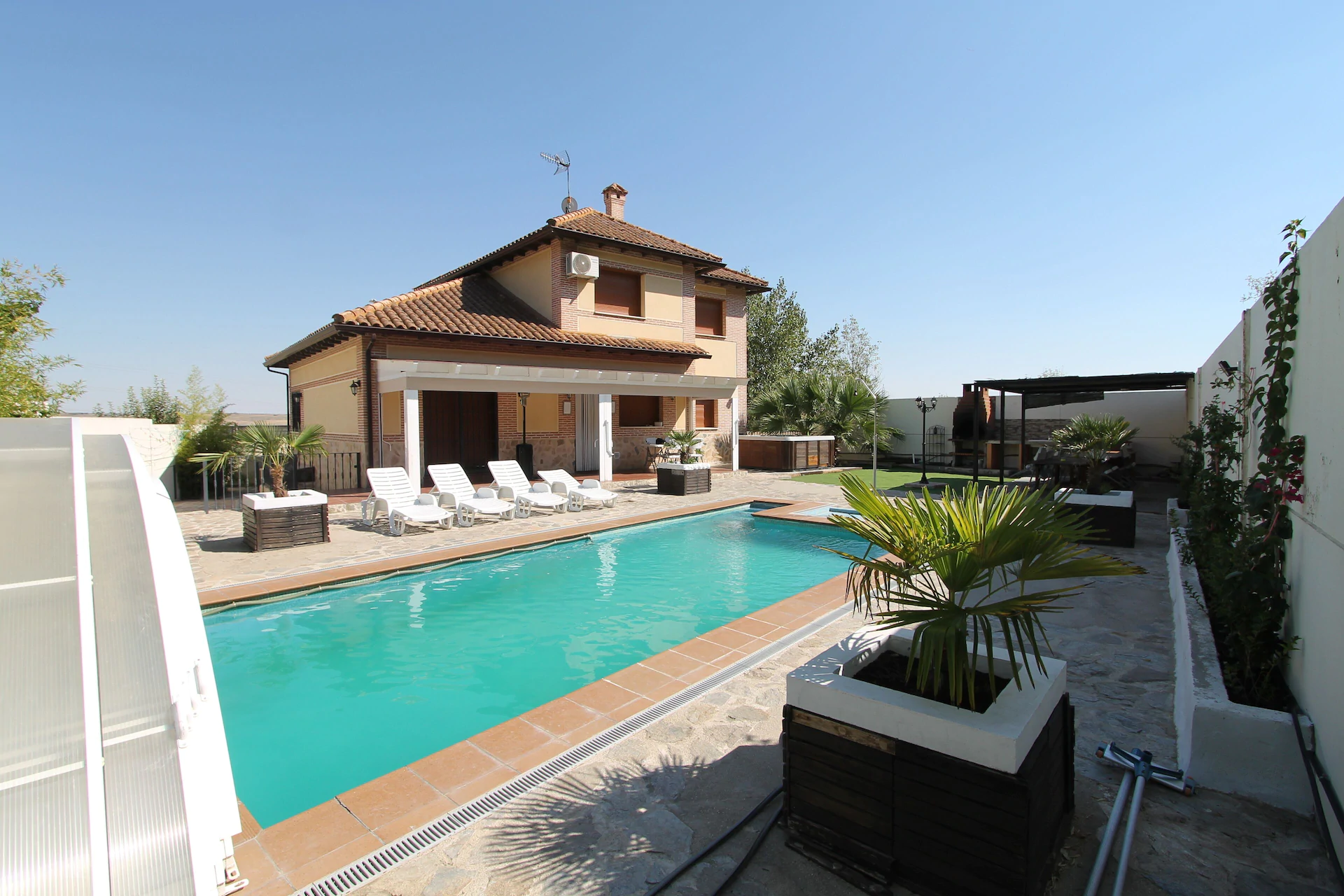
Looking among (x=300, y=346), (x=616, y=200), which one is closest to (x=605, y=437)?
(x=300, y=346)

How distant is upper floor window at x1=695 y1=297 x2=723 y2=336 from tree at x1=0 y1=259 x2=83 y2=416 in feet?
56.3

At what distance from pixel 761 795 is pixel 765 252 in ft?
88.0

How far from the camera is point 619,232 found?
20078 mm

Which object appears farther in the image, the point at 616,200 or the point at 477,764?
the point at 616,200

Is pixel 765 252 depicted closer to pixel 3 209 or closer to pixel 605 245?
pixel 605 245

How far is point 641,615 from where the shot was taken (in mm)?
7105

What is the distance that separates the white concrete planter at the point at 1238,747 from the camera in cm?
286

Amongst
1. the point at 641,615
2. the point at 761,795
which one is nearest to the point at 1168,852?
the point at 761,795

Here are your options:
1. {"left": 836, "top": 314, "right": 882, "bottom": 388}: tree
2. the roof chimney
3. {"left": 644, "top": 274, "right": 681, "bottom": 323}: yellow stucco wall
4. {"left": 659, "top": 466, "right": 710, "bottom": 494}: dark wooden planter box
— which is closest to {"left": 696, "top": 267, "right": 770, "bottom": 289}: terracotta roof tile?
{"left": 644, "top": 274, "right": 681, "bottom": 323}: yellow stucco wall

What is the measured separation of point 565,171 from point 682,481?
13554 millimetres

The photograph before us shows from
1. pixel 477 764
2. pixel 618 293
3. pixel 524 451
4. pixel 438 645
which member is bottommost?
pixel 438 645

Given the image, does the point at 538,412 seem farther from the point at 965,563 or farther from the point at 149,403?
the point at 965,563

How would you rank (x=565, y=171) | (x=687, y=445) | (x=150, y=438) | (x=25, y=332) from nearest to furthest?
(x=150, y=438) → (x=25, y=332) → (x=687, y=445) → (x=565, y=171)

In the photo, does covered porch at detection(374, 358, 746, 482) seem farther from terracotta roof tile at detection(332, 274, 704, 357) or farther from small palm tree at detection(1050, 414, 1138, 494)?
small palm tree at detection(1050, 414, 1138, 494)
